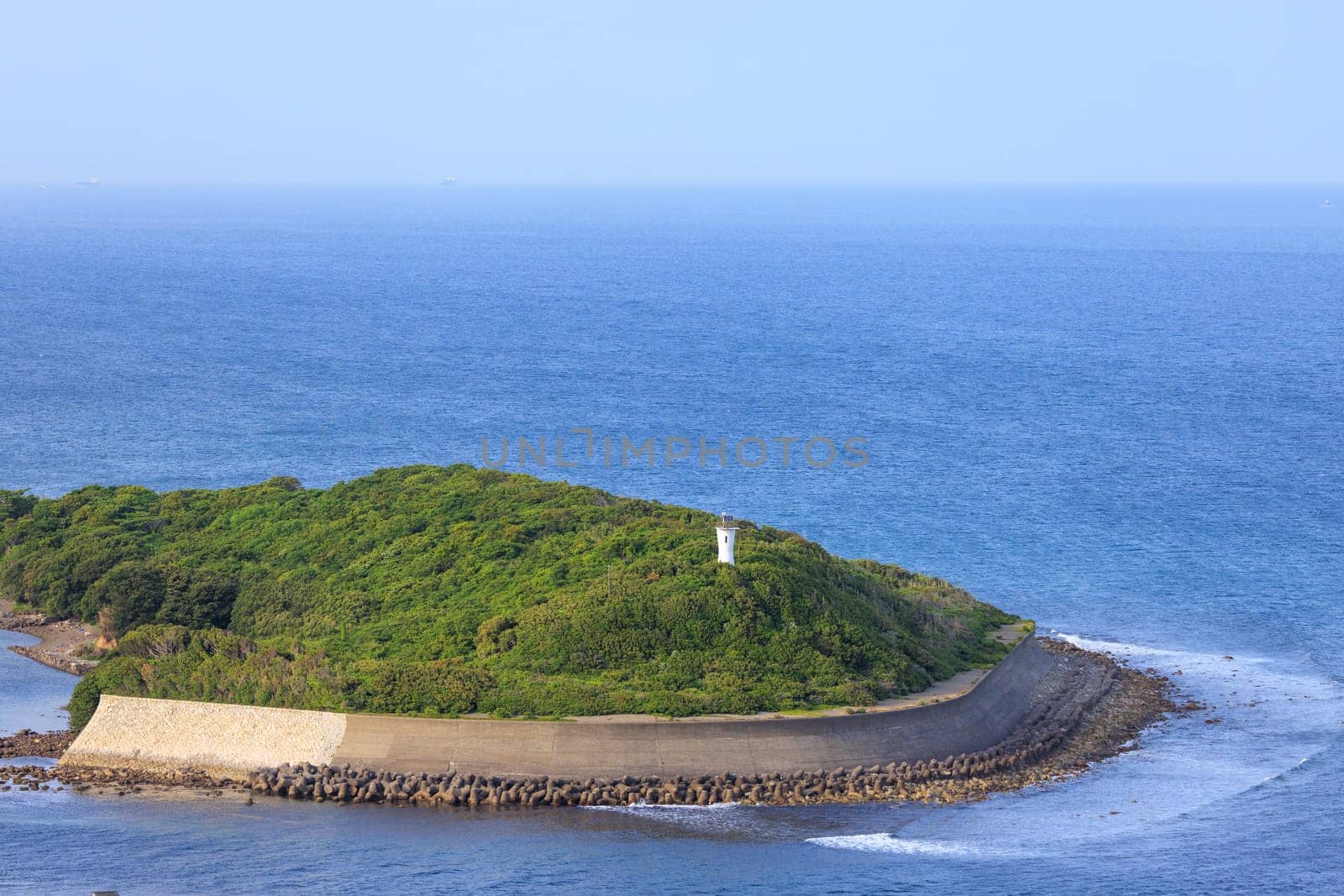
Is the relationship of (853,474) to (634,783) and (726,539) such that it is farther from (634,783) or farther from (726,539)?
(634,783)

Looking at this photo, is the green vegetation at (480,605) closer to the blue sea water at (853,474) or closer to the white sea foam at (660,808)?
the white sea foam at (660,808)

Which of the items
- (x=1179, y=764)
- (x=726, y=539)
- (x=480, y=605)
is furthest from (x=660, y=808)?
(x=1179, y=764)

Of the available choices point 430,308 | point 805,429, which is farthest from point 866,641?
point 430,308

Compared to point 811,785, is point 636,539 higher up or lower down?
higher up

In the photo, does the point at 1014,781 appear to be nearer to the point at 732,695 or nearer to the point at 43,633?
the point at 732,695

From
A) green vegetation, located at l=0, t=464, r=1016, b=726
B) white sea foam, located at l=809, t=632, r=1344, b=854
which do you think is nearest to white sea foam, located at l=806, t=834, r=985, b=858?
white sea foam, located at l=809, t=632, r=1344, b=854

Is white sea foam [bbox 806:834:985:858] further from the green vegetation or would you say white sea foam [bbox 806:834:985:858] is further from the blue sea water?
the green vegetation

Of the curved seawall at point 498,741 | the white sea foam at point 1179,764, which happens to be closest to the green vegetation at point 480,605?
the curved seawall at point 498,741
